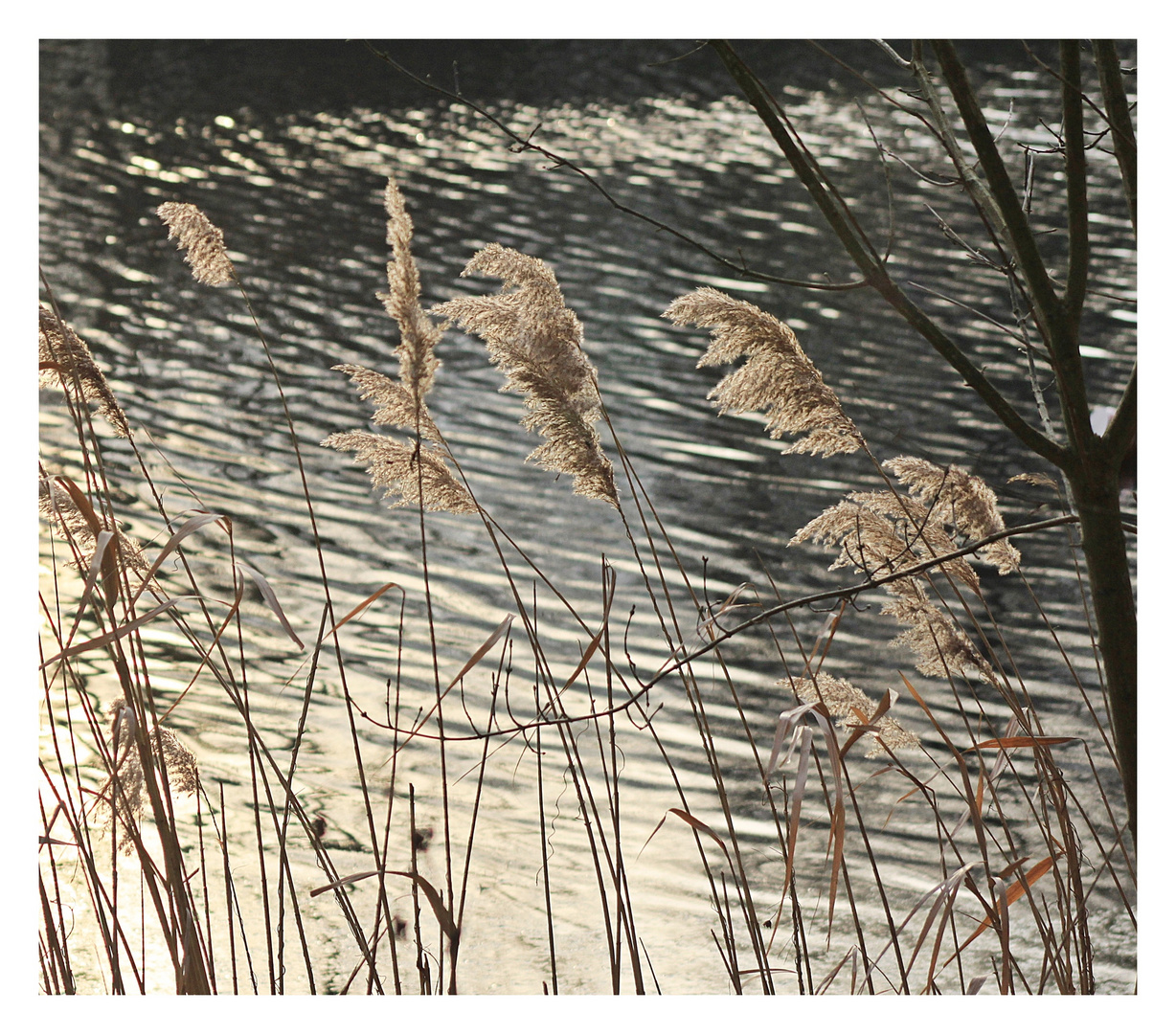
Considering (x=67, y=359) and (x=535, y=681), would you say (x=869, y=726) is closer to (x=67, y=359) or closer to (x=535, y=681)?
(x=535, y=681)

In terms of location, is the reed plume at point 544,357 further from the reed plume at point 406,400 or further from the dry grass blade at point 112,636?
the dry grass blade at point 112,636

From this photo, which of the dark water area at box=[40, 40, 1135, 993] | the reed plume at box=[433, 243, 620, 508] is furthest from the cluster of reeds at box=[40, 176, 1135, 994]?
the dark water area at box=[40, 40, 1135, 993]

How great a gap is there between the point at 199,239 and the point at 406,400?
39cm

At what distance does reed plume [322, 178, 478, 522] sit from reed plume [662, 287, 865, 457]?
1.02 ft

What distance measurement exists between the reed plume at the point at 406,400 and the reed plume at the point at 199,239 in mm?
217

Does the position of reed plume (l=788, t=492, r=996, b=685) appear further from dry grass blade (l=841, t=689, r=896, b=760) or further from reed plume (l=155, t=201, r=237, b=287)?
reed plume (l=155, t=201, r=237, b=287)

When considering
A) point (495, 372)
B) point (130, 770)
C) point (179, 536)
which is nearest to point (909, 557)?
point (179, 536)

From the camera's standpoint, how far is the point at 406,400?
4.85ft

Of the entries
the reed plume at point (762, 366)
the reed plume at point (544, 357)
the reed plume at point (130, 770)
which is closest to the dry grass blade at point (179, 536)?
the reed plume at point (130, 770)

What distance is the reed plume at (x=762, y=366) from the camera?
1.46 m
